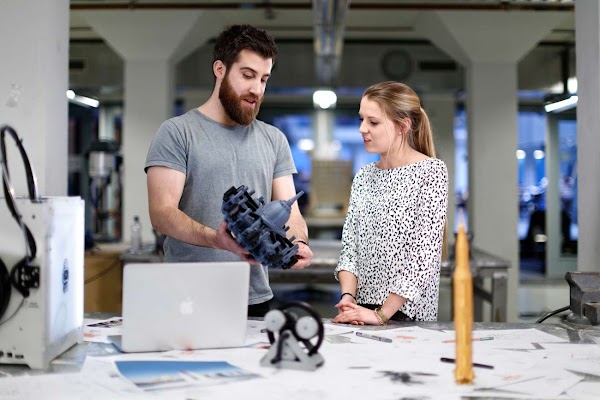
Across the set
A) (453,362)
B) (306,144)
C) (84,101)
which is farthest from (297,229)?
(306,144)

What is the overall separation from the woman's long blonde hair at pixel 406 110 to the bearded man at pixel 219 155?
1.25ft

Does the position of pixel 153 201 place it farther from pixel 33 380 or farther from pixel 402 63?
pixel 402 63

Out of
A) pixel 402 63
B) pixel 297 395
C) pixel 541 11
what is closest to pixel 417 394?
pixel 297 395

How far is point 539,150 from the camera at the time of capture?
9.68 meters

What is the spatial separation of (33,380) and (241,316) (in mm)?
485

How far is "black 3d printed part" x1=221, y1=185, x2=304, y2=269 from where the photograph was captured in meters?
1.52

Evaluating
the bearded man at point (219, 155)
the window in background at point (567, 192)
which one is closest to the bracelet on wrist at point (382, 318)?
the bearded man at point (219, 155)

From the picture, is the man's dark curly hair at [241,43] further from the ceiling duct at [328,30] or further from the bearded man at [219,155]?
the ceiling duct at [328,30]

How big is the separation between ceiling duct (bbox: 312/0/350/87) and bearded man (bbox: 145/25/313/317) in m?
2.29

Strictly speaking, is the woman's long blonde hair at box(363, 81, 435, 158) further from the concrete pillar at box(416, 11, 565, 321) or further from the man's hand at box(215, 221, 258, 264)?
the concrete pillar at box(416, 11, 565, 321)

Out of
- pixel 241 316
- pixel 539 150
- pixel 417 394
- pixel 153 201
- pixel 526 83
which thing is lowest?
pixel 417 394

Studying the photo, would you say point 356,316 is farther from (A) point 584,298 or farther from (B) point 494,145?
(B) point 494,145

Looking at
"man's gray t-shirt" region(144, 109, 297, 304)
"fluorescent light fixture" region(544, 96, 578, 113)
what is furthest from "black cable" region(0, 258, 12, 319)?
"fluorescent light fixture" region(544, 96, 578, 113)

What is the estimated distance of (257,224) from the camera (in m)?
1.51
